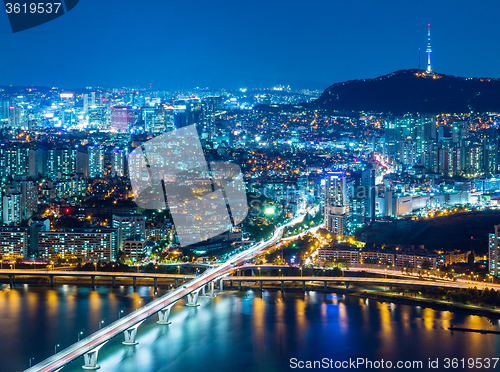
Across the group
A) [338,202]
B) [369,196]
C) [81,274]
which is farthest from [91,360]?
[369,196]

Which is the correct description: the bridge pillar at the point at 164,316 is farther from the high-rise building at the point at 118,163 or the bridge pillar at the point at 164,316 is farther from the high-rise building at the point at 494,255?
the high-rise building at the point at 118,163

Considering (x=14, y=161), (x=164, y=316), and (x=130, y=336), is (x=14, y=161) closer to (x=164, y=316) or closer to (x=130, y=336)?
(x=164, y=316)

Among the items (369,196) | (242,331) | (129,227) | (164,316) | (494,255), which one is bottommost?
(242,331)

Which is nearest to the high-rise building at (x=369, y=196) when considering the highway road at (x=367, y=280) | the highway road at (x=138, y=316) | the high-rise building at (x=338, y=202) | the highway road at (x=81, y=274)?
the high-rise building at (x=338, y=202)

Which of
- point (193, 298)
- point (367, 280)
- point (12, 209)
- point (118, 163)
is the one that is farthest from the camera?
point (118, 163)

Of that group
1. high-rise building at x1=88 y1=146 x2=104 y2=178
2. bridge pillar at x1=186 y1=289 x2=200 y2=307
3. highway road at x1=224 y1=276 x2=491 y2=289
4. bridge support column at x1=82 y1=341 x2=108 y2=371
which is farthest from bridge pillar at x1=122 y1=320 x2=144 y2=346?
high-rise building at x1=88 y1=146 x2=104 y2=178

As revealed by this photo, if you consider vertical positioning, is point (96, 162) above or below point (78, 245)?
above
